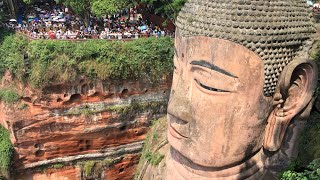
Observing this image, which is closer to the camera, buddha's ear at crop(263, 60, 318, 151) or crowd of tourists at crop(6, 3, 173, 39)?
buddha's ear at crop(263, 60, 318, 151)

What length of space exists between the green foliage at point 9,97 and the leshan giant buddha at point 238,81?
350 inches

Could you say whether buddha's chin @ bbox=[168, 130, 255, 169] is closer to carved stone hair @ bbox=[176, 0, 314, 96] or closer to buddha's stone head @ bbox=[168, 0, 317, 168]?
buddha's stone head @ bbox=[168, 0, 317, 168]

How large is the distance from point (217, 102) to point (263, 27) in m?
1.33

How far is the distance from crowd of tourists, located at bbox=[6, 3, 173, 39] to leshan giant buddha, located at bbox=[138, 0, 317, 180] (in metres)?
8.57

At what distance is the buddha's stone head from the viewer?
17.1 ft

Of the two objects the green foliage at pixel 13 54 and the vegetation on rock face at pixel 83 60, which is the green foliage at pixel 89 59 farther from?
the green foliage at pixel 13 54

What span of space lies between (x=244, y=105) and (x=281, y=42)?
111 centimetres

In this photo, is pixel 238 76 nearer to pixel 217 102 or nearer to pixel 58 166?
pixel 217 102

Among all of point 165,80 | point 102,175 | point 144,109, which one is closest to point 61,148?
point 102,175

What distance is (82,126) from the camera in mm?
13383

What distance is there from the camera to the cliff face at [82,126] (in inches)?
513

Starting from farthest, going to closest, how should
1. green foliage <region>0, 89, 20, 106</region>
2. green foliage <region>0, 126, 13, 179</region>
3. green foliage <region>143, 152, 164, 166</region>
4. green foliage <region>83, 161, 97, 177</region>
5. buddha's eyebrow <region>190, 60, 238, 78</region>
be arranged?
green foliage <region>83, 161, 97, 177</region>
green foliage <region>0, 126, 13, 179</region>
green foliage <region>0, 89, 20, 106</region>
green foliage <region>143, 152, 164, 166</region>
buddha's eyebrow <region>190, 60, 238, 78</region>

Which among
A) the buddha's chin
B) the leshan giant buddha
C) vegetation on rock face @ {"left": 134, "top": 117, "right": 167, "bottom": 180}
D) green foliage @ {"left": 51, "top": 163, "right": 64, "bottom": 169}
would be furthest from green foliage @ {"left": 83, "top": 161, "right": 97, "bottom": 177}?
the leshan giant buddha

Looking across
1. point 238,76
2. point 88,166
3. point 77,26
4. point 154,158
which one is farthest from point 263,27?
point 77,26
